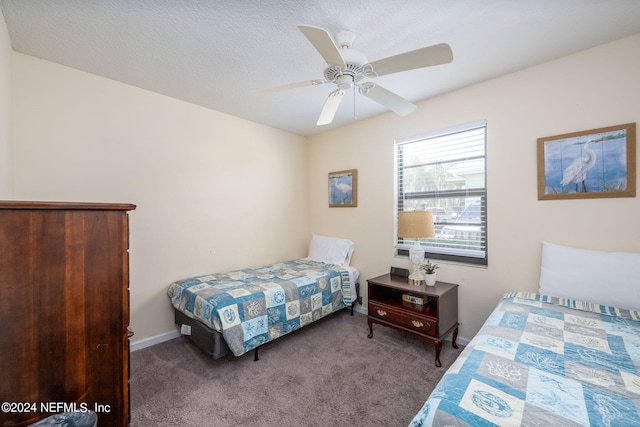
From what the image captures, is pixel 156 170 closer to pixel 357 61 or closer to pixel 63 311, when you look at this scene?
pixel 63 311

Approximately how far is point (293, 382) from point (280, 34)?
8.13ft

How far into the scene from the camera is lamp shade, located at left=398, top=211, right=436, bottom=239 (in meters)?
2.40

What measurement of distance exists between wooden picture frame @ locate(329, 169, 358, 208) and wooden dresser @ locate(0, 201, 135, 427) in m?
2.56

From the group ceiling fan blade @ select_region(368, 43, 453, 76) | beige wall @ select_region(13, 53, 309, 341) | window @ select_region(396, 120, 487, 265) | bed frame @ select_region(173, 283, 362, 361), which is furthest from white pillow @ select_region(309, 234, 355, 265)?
ceiling fan blade @ select_region(368, 43, 453, 76)

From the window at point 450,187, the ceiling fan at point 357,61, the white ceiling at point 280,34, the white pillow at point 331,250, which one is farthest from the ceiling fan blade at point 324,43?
the white pillow at point 331,250

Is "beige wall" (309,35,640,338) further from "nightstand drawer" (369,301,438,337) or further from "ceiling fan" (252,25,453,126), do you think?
"ceiling fan" (252,25,453,126)

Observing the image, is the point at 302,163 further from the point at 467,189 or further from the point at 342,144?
the point at 467,189

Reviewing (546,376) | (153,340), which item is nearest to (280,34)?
(546,376)

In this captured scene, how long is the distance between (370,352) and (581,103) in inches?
102

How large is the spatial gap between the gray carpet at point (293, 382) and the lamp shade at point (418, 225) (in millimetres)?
1063

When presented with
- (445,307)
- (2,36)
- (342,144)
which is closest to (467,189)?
(445,307)

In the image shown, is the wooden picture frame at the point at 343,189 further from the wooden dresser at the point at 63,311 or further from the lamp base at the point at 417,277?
the wooden dresser at the point at 63,311

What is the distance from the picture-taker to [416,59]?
1404 millimetres

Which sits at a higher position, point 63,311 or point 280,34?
point 280,34
